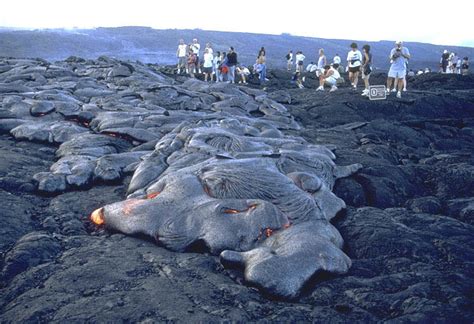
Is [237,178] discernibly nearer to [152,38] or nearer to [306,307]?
[306,307]

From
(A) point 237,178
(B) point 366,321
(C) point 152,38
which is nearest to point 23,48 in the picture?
(C) point 152,38

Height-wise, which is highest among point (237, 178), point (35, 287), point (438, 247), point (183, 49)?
point (183, 49)

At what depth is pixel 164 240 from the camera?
479cm

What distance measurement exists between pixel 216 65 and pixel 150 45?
1559 inches

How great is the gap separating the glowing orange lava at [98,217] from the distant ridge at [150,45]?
130ft

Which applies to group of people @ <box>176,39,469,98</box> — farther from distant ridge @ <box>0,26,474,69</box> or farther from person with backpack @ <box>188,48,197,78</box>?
distant ridge @ <box>0,26,474,69</box>

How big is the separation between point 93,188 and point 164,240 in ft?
8.27

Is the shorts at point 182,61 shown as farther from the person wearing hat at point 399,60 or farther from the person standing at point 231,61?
the person wearing hat at point 399,60

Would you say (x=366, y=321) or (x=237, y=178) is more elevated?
(x=237, y=178)

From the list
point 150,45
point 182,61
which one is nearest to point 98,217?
point 182,61

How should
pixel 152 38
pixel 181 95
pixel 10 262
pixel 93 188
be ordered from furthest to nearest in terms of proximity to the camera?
pixel 152 38 < pixel 181 95 < pixel 93 188 < pixel 10 262

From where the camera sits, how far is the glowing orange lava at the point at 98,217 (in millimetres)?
5449

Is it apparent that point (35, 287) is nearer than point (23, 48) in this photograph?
Yes

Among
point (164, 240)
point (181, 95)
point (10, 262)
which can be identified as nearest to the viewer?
point (10, 262)
